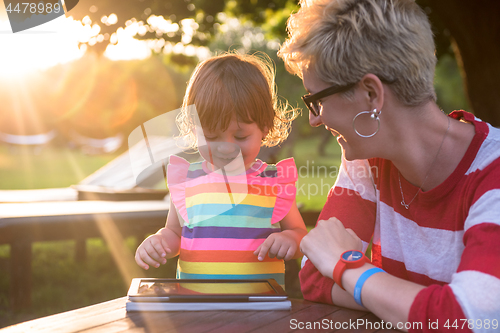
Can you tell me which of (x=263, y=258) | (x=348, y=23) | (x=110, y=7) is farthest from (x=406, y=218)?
(x=110, y=7)

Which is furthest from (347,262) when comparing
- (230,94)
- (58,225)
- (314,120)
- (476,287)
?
(58,225)

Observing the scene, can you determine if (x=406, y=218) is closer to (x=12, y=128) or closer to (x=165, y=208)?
(x=165, y=208)

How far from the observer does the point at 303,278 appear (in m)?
1.53

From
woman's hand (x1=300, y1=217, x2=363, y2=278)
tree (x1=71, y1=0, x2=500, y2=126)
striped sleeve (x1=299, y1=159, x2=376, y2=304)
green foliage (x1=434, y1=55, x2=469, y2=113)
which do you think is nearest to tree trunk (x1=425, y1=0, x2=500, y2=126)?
tree (x1=71, y1=0, x2=500, y2=126)

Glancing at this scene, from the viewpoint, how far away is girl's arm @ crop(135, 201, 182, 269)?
1.73m

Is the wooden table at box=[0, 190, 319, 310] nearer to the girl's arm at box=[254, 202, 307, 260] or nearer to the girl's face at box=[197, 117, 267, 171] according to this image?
the girl's face at box=[197, 117, 267, 171]

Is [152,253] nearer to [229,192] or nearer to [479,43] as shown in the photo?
[229,192]

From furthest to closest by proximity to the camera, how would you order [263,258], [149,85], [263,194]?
1. [149,85]
2. [263,194]
3. [263,258]

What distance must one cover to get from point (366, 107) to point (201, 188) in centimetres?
87

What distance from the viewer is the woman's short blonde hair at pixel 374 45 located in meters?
1.38

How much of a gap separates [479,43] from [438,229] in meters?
4.66

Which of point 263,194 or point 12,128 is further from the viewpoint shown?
point 12,128

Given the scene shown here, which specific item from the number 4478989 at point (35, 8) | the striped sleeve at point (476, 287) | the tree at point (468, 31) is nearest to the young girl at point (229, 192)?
the striped sleeve at point (476, 287)

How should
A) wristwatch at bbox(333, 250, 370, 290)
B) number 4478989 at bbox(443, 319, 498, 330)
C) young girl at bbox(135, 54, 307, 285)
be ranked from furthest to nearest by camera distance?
1. young girl at bbox(135, 54, 307, 285)
2. wristwatch at bbox(333, 250, 370, 290)
3. number 4478989 at bbox(443, 319, 498, 330)
